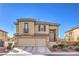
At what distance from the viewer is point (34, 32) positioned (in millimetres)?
8828

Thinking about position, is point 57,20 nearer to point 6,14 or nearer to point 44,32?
point 44,32

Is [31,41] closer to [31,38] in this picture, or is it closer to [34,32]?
[31,38]

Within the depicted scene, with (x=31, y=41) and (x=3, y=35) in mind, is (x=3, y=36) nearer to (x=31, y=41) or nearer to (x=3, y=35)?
(x=3, y=35)

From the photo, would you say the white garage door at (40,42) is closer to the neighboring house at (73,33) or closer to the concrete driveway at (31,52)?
the concrete driveway at (31,52)

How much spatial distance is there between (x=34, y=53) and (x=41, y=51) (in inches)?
4.9

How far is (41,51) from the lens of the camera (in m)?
8.80

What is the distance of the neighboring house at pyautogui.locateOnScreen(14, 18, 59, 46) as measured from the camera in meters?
8.80

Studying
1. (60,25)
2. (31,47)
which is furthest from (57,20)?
(31,47)

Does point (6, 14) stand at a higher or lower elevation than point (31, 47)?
higher

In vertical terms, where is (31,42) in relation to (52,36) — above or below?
below

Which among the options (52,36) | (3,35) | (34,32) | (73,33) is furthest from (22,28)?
(73,33)

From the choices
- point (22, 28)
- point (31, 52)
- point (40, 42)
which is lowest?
point (31, 52)

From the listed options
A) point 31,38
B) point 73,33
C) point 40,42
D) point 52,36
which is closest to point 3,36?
point 31,38

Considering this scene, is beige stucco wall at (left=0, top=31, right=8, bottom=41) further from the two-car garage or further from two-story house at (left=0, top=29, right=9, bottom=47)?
the two-car garage
